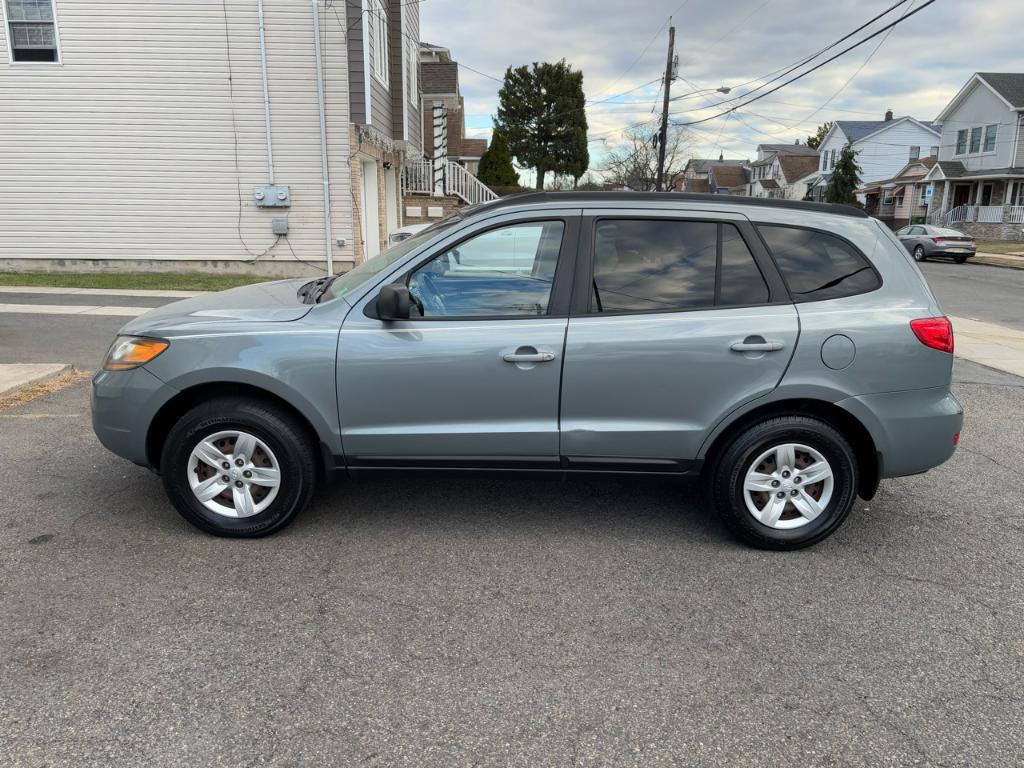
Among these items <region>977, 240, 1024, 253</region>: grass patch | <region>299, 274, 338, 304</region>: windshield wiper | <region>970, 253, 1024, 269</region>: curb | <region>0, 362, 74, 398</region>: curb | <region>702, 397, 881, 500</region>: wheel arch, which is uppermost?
<region>299, 274, 338, 304</region>: windshield wiper

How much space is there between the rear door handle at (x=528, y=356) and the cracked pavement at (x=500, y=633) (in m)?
0.65

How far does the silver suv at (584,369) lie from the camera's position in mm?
3758

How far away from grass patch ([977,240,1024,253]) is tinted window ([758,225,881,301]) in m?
33.1

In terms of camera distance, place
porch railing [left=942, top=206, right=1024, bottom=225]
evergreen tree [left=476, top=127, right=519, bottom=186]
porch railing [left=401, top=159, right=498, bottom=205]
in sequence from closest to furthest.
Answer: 1. porch railing [left=401, top=159, right=498, bottom=205]
2. porch railing [left=942, top=206, right=1024, bottom=225]
3. evergreen tree [left=476, top=127, right=519, bottom=186]

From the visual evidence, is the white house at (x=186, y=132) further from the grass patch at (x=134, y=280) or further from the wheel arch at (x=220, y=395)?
the wheel arch at (x=220, y=395)

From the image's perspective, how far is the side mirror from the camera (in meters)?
3.62

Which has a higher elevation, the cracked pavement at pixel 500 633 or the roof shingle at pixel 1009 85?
the roof shingle at pixel 1009 85

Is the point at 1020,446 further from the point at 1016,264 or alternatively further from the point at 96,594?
the point at 1016,264

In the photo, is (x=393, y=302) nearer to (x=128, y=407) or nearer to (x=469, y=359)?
(x=469, y=359)

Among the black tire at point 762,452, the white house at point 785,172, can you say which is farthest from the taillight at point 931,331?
the white house at point 785,172

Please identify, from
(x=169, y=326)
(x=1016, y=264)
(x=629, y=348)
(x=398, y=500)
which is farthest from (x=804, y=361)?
(x=1016, y=264)

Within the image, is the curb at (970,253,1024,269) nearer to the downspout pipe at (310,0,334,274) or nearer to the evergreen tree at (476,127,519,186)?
the downspout pipe at (310,0,334,274)

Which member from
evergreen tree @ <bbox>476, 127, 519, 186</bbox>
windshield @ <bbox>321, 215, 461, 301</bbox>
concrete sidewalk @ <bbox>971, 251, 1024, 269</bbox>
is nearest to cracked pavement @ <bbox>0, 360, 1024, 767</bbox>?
windshield @ <bbox>321, 215, 461, 301</bbox>

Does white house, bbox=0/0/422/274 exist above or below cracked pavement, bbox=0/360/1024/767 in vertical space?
above
